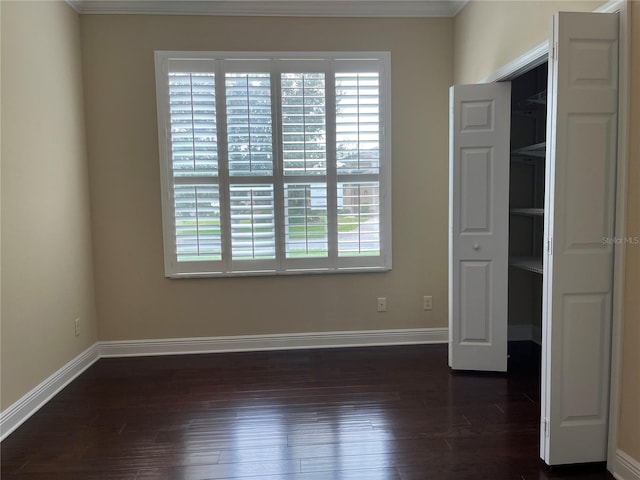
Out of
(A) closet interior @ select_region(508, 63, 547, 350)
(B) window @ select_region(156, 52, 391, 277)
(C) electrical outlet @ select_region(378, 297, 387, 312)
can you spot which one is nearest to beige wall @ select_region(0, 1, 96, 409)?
(B) window @ select_region(156, 52, 391, 277)

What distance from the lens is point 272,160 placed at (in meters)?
3.60

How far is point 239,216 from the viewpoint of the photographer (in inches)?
142

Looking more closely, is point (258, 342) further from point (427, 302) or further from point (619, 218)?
point (619, 218)

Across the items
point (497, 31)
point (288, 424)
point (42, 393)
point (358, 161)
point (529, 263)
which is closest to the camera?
point (288, 424)

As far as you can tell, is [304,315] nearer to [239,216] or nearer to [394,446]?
[239,216]

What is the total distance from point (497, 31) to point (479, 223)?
4.52 feet

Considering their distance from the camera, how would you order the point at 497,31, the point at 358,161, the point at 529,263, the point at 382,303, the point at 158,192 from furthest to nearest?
the point at 382,303 < the point at 358,161 < the point at 158,192 < the point at 529,263 < the point at 497,31

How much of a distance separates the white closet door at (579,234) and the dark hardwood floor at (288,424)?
12.2 inches

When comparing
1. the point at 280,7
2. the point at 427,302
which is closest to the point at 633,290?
the point at 427,302

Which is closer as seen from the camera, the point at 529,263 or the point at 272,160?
the point at 529,263

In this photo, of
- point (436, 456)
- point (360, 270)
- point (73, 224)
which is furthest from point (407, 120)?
point (73, 224)

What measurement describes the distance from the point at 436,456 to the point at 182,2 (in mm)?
3713

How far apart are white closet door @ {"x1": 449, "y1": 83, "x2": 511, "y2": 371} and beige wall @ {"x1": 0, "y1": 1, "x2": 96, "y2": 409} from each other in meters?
2.87

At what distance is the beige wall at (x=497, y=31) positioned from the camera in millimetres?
2436
